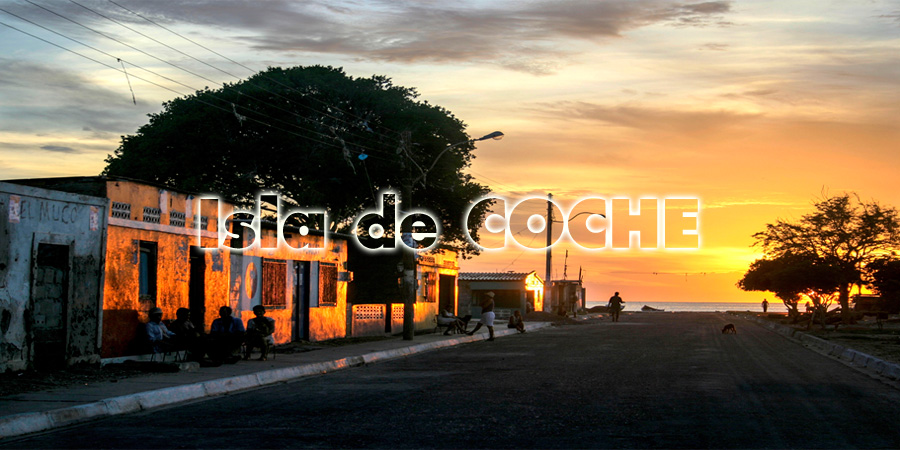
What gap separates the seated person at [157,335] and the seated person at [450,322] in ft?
51.6

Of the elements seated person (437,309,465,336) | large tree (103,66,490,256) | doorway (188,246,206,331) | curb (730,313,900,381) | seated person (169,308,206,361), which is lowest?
curb (730,313,900,381)

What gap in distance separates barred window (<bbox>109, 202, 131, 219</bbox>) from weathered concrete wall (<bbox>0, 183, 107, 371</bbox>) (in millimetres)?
485

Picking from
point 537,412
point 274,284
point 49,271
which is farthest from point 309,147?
point 537,412

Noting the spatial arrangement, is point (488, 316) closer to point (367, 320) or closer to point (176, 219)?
point (367, 320)

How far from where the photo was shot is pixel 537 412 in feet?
37.8

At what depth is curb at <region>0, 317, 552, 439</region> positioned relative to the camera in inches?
406

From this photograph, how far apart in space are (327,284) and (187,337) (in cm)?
993

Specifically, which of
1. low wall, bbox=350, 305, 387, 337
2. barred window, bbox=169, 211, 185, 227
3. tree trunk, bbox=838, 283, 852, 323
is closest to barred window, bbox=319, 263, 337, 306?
low wall, bbox=350, 305, 387, 337

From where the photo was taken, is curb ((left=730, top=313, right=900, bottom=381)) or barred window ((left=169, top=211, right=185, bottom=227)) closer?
curb ((left=730, top=313, right=900, bottom=381))

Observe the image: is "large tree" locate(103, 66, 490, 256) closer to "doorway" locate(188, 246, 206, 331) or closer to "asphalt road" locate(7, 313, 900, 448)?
"doorway" locate(188, 246, 206, 331)

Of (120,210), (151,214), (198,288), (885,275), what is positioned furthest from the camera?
(885,275)

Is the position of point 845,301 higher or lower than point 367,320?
higher

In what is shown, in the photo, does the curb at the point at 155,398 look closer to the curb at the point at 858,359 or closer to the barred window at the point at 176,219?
the barred window at the point at 176,219

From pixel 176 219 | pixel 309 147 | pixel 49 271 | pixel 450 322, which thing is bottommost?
pixel 450 322
